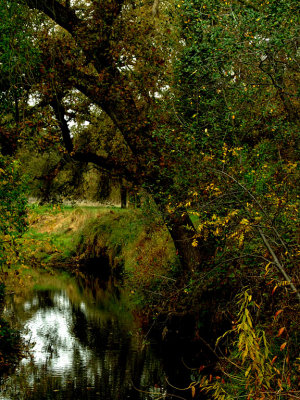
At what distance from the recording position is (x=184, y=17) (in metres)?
10.4

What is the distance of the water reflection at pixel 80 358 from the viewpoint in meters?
9.53

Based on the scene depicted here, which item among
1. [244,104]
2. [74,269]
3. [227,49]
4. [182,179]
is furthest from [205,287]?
[74,269]

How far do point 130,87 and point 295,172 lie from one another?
4680 millimetres

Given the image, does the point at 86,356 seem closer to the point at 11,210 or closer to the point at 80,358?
the point at 80,358

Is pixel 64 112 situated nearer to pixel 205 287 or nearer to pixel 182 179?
pixel 182 179

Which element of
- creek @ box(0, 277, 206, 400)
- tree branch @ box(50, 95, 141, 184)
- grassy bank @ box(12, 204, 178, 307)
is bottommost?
creek @ box(0, 277, 206, 400)

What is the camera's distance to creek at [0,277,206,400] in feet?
31.3

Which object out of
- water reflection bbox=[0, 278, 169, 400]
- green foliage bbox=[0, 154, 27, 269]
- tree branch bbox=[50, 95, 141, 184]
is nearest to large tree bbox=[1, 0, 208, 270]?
tree branch bbox=[50, 95, 141, 184]

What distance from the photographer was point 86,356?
38.1ft

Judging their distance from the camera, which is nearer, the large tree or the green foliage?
the green foliage

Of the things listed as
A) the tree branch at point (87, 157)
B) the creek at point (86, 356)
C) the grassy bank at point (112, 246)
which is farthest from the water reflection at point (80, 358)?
the tree branch at point (87, 157)

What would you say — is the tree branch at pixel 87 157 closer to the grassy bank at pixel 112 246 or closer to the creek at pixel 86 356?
the grassy bank at pixel 112 246

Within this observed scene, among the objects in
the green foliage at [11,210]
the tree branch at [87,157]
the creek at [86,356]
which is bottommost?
the creek at [86,356]

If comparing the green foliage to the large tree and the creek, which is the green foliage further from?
the creek
